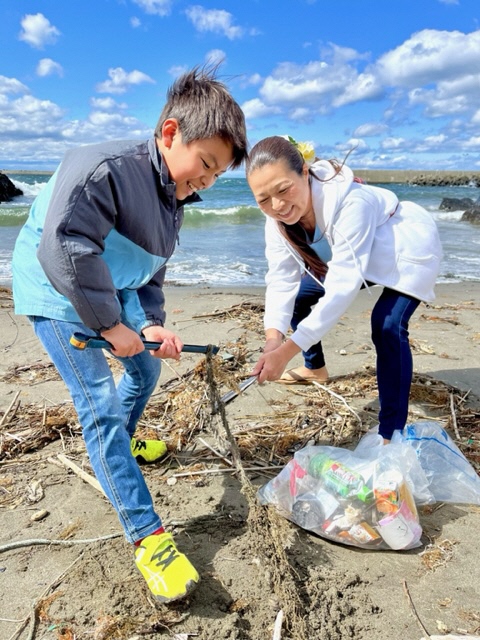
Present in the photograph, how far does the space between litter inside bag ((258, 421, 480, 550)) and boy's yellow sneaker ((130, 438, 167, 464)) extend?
0.64m

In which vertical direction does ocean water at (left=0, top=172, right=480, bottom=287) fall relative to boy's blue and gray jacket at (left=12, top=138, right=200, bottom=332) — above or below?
below

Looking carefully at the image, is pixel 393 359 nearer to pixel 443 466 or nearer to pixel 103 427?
pixel 443 466

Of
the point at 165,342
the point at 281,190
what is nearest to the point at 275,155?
the point at 281,190

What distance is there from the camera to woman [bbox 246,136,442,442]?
2.62m

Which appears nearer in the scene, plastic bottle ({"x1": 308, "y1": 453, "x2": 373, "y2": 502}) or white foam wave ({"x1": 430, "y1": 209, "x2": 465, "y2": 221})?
plastic bottle ({"x1": 308, "y1": 453, "x2": 373, "y2": 502})

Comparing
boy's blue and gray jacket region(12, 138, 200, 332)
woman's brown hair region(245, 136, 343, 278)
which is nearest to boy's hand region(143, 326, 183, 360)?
boy's blue and gray jacket region(12, 138, 200, 332)

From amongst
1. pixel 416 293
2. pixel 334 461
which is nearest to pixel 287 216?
pixel 416 293

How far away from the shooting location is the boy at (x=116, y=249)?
1794mm

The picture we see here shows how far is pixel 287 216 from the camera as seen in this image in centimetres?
275

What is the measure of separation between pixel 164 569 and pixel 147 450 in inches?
37.0

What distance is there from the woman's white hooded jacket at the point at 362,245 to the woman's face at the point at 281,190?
9cm

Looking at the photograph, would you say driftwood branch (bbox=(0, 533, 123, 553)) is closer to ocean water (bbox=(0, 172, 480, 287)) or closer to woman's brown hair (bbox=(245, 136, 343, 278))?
woman's brown hair (bbox=(245, 136, 343, 278))

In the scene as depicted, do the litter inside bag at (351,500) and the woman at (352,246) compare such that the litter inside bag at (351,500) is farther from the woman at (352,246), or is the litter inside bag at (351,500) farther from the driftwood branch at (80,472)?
the driftwood branch at (80,472)

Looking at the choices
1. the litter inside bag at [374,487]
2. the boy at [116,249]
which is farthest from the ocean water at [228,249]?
the boy at [116,249]
